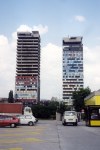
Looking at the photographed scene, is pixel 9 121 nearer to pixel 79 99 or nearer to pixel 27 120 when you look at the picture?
pixel 27 120

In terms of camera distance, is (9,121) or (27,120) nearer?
(9,121)

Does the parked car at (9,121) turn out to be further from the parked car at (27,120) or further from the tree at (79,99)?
the tree at (79,99)

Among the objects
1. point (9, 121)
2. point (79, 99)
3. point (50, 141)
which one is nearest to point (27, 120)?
point (9, 121)

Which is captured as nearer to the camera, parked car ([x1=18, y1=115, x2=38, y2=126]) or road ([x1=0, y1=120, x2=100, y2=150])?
road ([x1=0, y1=120, x2=100, y2=150])

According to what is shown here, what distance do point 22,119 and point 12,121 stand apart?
263 inches

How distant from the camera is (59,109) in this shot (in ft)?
272

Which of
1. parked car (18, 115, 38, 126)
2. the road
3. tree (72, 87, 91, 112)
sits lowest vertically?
the road

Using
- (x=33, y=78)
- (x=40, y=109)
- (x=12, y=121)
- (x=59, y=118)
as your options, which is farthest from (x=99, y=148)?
(x=33, y=78)

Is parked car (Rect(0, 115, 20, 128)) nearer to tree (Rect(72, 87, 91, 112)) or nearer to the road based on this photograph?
the road

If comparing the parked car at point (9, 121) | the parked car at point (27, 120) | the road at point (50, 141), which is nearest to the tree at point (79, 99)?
the parked car at point (27, 120)

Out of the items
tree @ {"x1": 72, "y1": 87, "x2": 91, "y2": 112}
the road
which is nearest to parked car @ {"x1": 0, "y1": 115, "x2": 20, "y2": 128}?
the road

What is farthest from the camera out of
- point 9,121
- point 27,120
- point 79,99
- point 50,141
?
point 79,99

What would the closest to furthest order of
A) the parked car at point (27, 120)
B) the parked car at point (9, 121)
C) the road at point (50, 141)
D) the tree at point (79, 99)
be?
1. the road at point (50, 141)
2. the parked car at point (9, 121)
3. the parked car at point (27, 120)
4. the tree at point (79, 99)

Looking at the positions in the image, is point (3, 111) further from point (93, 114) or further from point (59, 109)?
point (59, 109)
